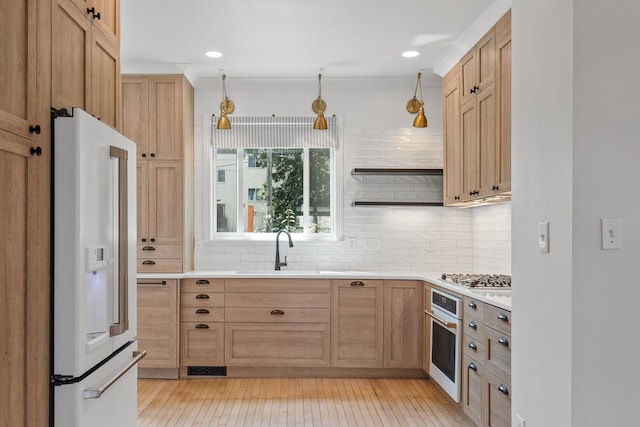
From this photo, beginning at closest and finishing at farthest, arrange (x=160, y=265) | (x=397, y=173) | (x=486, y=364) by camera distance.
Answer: (x=486, y=364)
(x=160, y=265)
(x=397, y=173)

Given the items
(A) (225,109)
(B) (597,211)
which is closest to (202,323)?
(A) (225,109)

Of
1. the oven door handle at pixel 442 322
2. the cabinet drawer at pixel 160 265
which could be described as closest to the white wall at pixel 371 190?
the cabinet drawer at pixel 160 265

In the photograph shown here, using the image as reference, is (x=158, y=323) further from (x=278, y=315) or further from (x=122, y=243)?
(x=122, y=243)

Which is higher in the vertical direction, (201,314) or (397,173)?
(397,173)

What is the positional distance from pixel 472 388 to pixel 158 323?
269 cm

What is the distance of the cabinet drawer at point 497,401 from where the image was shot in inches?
112

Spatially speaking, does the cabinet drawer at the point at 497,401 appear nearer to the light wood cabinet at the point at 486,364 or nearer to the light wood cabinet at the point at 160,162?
the light wood cabinet at the point at 486,364

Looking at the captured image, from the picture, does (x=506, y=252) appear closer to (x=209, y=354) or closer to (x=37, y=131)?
(x=209, y=354)

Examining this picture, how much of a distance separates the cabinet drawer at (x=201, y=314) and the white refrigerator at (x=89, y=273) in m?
2.37

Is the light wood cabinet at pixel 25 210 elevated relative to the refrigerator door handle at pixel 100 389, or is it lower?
elevated

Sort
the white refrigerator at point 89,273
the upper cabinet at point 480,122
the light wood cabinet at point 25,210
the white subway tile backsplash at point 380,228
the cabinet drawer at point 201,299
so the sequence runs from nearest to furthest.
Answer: the light wood cabinet at point 25,210, the white refrigerator at point 89,273, the upper cabinet at point 480,122, the cabinet drawer at point 201,299, the white subway tile backsplash at point 380,228

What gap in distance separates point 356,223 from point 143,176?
2.04m

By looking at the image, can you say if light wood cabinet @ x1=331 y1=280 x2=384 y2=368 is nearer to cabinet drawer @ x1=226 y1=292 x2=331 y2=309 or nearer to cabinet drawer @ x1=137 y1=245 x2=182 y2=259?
cabinet drawer @ x1=226 y1=292 x2=331 y2=309

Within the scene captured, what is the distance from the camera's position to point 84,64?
220cm
